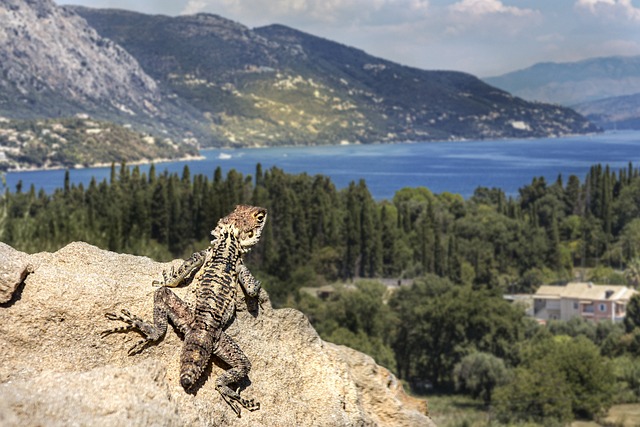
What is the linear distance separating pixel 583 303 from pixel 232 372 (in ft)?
259

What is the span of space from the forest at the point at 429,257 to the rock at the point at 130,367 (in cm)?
2470

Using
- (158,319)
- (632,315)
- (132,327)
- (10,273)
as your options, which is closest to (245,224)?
(158,319)

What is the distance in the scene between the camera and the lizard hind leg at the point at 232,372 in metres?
5.73

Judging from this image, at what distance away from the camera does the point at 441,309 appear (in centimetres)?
6475

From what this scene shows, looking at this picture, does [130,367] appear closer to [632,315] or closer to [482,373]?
[482,373]

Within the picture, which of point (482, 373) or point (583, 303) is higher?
point (583, 303)

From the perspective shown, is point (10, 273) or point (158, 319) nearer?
point (10, 273)

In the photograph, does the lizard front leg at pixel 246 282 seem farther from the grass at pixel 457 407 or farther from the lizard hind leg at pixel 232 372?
the grass at pixel 457 407

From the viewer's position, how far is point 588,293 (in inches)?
3221

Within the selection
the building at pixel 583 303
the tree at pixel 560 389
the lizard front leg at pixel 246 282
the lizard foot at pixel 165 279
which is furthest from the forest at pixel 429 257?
the lizard front leg at pixel 246 282

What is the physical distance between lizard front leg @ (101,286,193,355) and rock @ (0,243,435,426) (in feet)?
0.20

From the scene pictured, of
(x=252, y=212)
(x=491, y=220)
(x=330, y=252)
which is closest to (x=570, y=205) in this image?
(x=491, y=220)

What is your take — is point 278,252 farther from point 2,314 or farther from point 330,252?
point 2,314

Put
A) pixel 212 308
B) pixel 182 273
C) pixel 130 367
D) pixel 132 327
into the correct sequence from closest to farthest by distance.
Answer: pixel 130 367, pixel 132 327, pixel 212 308, pixel 182 273
